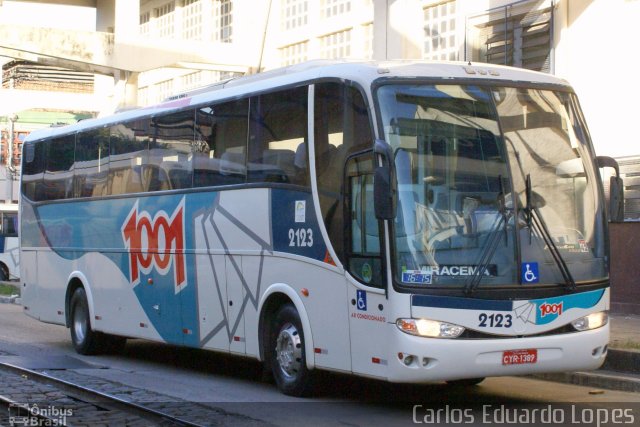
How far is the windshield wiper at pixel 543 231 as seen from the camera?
10.0 metres

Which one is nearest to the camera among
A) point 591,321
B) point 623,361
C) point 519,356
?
point 519,356

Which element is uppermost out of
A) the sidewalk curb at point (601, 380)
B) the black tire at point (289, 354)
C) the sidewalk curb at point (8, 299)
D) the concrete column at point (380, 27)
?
the concrete column at point (380, 27)

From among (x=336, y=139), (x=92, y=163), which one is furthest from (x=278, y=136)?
(x=92, y=163)

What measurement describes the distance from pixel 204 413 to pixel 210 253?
128 inches

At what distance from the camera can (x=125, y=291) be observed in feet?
50.2

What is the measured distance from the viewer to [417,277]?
381 inches

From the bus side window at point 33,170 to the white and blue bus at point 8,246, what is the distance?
22.2 m

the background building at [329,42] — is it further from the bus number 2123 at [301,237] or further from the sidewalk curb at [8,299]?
the bus number 2123 at [301,237]

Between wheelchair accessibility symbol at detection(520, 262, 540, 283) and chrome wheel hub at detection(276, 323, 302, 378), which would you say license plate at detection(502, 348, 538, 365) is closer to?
wheelchair accessibility symbol at detection(520, 262, 540, 283)

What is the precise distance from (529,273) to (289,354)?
281 cm

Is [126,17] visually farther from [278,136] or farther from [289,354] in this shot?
[289,354]

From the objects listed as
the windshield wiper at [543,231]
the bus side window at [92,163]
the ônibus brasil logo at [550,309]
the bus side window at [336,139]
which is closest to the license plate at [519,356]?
the ônibus brasil logo at [550,309]

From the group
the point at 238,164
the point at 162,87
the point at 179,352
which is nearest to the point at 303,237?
the point at 238,164

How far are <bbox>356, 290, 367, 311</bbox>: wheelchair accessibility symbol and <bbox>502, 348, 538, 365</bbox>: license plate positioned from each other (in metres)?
1.33
